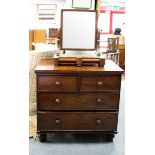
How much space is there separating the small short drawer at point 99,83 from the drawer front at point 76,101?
0.06 metres

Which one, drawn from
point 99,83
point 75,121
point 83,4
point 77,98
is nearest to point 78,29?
point 83,4

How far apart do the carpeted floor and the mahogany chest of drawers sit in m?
0.11

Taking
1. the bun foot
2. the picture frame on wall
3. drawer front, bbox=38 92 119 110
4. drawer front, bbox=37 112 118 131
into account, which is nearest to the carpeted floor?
the bun foot

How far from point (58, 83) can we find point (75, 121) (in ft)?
1.38

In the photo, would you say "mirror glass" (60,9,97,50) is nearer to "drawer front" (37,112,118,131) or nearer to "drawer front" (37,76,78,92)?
"drawer front" (37,76,78,92)

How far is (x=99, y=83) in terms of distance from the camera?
7.44ft

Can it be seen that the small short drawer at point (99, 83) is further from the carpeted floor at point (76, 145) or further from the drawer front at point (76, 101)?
the carpeted floor at point (76, 145)

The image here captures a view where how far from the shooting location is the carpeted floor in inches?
88.2

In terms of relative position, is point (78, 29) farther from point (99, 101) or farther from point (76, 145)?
point (76, 145)
